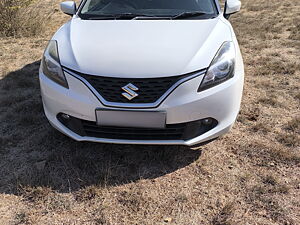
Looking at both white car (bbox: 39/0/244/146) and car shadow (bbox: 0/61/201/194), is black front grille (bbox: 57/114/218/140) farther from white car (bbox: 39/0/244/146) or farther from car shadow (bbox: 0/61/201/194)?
car shadow (bbox: 0/61/201/194)

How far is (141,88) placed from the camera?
2.26m

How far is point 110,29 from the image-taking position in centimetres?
280

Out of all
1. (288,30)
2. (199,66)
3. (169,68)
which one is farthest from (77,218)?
(288,30)

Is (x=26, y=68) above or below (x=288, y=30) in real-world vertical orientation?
above

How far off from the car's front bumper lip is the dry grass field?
0.34m

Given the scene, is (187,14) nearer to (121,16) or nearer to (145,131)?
(121,16)

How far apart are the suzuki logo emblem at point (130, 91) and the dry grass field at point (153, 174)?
0.63 m

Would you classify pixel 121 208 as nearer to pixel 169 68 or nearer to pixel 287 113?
pixel 169 68

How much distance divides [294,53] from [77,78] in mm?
4253

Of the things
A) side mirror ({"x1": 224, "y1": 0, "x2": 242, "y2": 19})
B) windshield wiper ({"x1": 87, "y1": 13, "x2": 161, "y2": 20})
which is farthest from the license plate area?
side mirror ({"x1": 224, "y1": 0, "x2": 242, "y2": 19})

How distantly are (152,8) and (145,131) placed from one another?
1.46 m

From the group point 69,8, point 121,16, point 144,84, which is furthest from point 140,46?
point 69,8

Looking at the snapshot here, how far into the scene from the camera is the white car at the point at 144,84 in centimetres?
225

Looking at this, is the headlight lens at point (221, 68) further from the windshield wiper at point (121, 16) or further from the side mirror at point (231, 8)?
the side mirror at point (231, 8)
